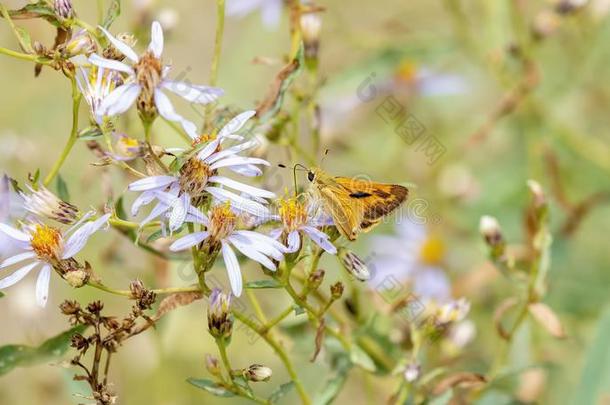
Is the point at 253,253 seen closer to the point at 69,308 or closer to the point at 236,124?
the point at 236,124

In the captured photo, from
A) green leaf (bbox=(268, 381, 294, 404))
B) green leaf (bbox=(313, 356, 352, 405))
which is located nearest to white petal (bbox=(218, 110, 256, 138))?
green leaf (bbox=(268, 381, 294, 404))

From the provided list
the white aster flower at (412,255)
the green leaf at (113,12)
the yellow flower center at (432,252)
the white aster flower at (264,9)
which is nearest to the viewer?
the green leaf at (113,12)

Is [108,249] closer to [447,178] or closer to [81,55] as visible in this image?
[81,55]

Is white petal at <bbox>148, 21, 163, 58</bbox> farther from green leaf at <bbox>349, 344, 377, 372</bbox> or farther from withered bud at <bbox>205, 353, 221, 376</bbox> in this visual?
green leaf at <bbox>349, 344, 377, 372</bbox>

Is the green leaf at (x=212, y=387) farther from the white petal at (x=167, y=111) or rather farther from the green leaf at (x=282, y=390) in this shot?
the white petal at (x=167, y=111)

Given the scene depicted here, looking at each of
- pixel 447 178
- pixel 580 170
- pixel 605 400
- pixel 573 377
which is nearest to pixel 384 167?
pixel 447 178

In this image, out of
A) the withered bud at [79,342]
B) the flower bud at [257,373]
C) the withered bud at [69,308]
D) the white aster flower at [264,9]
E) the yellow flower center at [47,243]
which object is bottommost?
the flower bud at [257,373]

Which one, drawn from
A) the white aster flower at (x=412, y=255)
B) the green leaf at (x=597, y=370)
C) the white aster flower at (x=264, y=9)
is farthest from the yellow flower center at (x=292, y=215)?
the white aster flower at (x=412, y=255)
